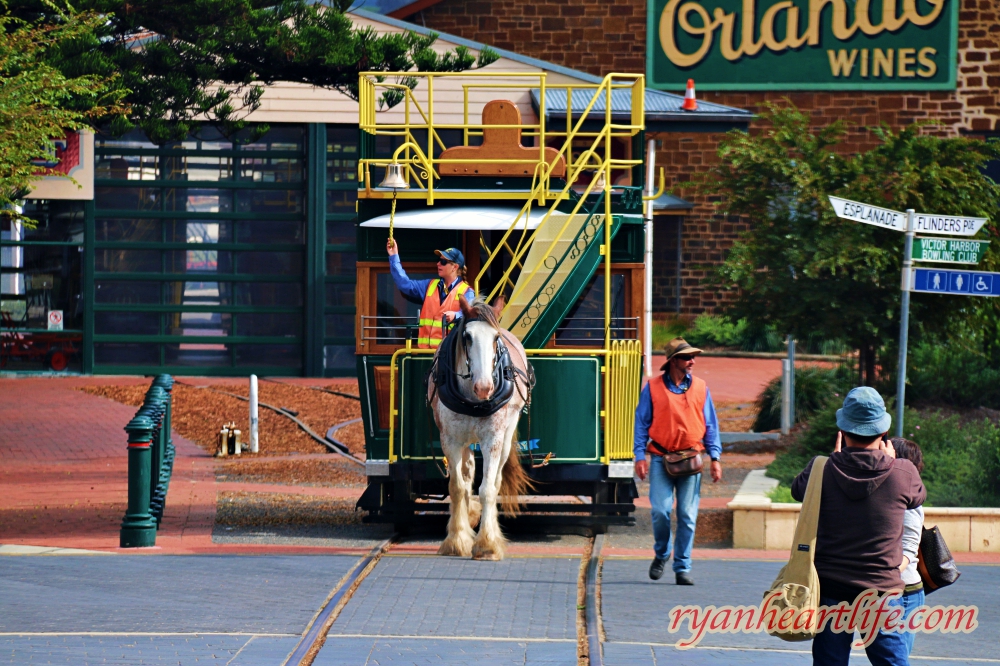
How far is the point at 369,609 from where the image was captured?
29.5 feet

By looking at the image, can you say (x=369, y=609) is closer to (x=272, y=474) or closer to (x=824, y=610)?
(x=824, y=610)

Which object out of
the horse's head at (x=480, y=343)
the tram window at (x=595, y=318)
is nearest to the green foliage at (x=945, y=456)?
the tram window at (x=595, y=318)

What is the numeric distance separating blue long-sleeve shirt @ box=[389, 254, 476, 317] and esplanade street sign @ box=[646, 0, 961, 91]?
19.7m

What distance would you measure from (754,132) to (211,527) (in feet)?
68.5

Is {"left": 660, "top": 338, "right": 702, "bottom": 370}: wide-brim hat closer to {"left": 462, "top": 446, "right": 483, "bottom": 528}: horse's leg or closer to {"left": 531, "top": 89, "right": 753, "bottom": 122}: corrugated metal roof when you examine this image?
{"left": 462, "top": 446, "right": 483, "bottom": 528}: horse's leg

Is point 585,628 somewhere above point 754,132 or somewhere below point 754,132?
below

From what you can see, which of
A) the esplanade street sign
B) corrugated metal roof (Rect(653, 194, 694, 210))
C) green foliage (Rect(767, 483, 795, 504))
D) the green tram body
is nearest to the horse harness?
the green tram body

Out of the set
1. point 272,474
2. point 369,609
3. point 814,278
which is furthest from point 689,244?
point 369,609

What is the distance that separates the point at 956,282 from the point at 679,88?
64.0ft

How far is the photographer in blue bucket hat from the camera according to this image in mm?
5934

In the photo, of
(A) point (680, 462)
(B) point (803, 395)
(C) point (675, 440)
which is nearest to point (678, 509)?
(A) point (680, 462)

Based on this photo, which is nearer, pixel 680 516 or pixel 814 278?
pixel 680 516

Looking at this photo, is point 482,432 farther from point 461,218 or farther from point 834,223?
point 834,223

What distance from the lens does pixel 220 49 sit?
16.9 metres
